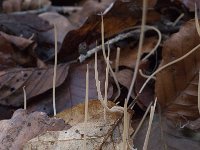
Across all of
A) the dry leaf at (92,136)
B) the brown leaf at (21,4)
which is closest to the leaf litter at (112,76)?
the dry leaf at (92,136)

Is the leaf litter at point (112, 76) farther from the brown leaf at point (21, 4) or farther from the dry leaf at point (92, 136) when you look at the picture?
the brown leaf at point (21, 4)

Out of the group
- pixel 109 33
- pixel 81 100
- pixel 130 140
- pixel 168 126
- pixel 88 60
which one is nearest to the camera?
pixel 130 140

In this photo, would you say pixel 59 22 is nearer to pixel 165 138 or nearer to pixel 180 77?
pixel 180 77

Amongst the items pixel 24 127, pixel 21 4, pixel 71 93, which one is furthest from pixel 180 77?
pixel 21 4

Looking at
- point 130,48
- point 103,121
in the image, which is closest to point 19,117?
point 103,121

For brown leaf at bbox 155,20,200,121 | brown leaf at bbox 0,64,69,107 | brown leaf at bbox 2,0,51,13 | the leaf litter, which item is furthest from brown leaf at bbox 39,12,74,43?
brown leaf at bbox 155,20,200,121

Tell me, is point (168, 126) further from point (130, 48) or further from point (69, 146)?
point (130, 48)

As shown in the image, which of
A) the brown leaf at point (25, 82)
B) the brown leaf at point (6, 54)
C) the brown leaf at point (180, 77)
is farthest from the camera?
the brown leaf at point (6, 54)
